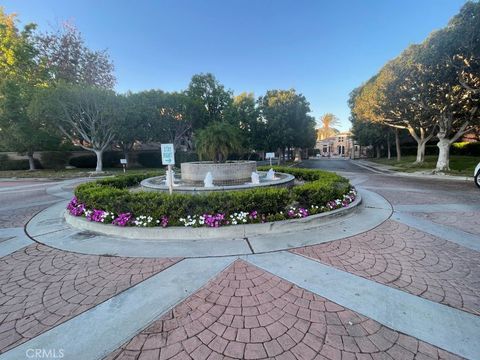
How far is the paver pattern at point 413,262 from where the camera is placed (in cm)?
261

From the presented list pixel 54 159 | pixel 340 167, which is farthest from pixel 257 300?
pixel 54 159

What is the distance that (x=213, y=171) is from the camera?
26.2ft

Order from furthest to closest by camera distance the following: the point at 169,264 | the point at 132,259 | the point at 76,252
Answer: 1. the point at 76,252
2. the point at 132,259
3. the point at 169,264

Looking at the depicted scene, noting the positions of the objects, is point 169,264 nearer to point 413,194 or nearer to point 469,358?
point 469,358

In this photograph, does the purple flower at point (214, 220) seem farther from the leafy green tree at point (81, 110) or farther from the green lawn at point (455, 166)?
the leafy green tree at point (81, 110)

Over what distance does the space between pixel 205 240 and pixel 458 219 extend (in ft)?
19.7

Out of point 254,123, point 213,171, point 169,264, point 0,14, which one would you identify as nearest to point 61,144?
point 0,14

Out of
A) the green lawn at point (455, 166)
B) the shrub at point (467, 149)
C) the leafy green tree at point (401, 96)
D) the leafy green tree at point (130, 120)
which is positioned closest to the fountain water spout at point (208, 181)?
the leafy green tree at point (401, 96)

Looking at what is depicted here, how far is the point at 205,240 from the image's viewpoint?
426 centimetres

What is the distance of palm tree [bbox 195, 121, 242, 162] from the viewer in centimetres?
874

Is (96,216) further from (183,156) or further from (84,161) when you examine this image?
(84,161)

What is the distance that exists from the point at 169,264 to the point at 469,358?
335 cm

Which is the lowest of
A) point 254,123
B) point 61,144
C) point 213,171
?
point 213,171

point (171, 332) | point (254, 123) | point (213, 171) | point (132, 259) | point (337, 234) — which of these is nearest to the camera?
point (171, 332)
